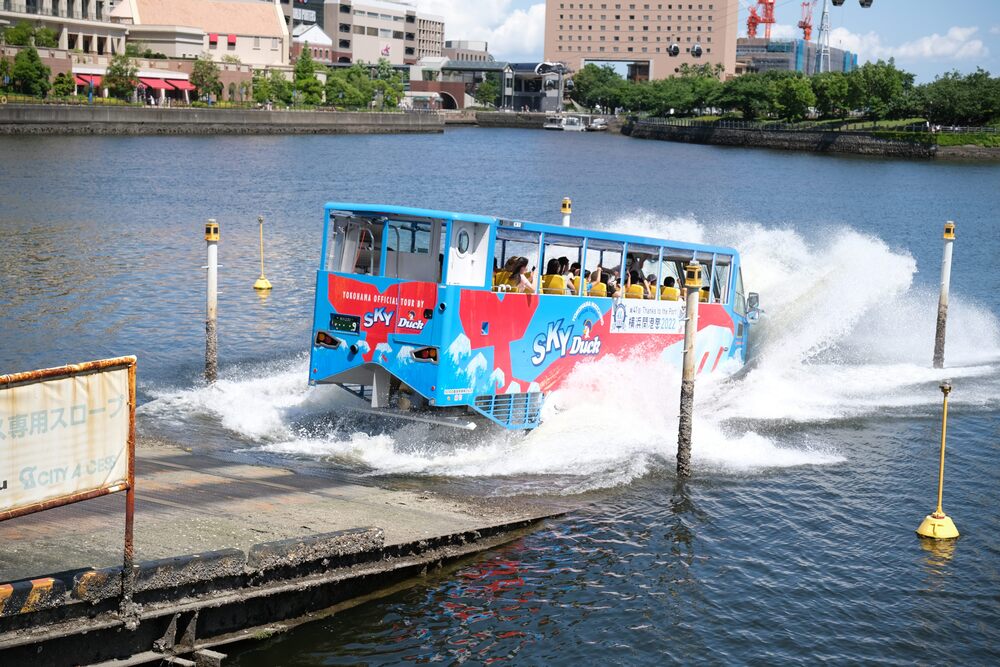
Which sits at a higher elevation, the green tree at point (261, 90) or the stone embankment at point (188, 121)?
the green tree at point (261, 90)

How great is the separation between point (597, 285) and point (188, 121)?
4035 inches

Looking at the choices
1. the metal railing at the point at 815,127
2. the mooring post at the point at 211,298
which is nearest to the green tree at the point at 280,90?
the metal railing at the point at 815,127

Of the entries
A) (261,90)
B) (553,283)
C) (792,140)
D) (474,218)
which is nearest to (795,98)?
(792,140)

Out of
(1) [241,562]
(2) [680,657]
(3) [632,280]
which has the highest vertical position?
(3) [632,280]

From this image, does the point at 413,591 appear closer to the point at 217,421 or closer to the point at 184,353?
the point at 217,421

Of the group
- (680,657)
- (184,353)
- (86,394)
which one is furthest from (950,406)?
(86,394)

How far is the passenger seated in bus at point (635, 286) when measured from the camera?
77.3 feet

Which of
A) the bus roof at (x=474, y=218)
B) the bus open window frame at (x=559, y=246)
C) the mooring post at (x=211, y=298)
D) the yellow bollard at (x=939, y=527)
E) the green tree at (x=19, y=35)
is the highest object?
the green tree at (x=19, y=35)

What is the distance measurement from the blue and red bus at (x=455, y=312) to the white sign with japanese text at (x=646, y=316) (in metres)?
0.05

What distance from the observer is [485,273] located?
20.1m

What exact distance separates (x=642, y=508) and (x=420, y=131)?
477ft

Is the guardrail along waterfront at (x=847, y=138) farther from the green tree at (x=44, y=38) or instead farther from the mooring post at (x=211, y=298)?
the mooring post at (x=211, y=298)

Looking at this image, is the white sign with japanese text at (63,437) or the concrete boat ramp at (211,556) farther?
the concrete boat ramp at (211,556)

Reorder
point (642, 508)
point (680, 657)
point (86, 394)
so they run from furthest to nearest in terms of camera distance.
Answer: point (642, 508) < point (680, 657) < point (86, 394)
